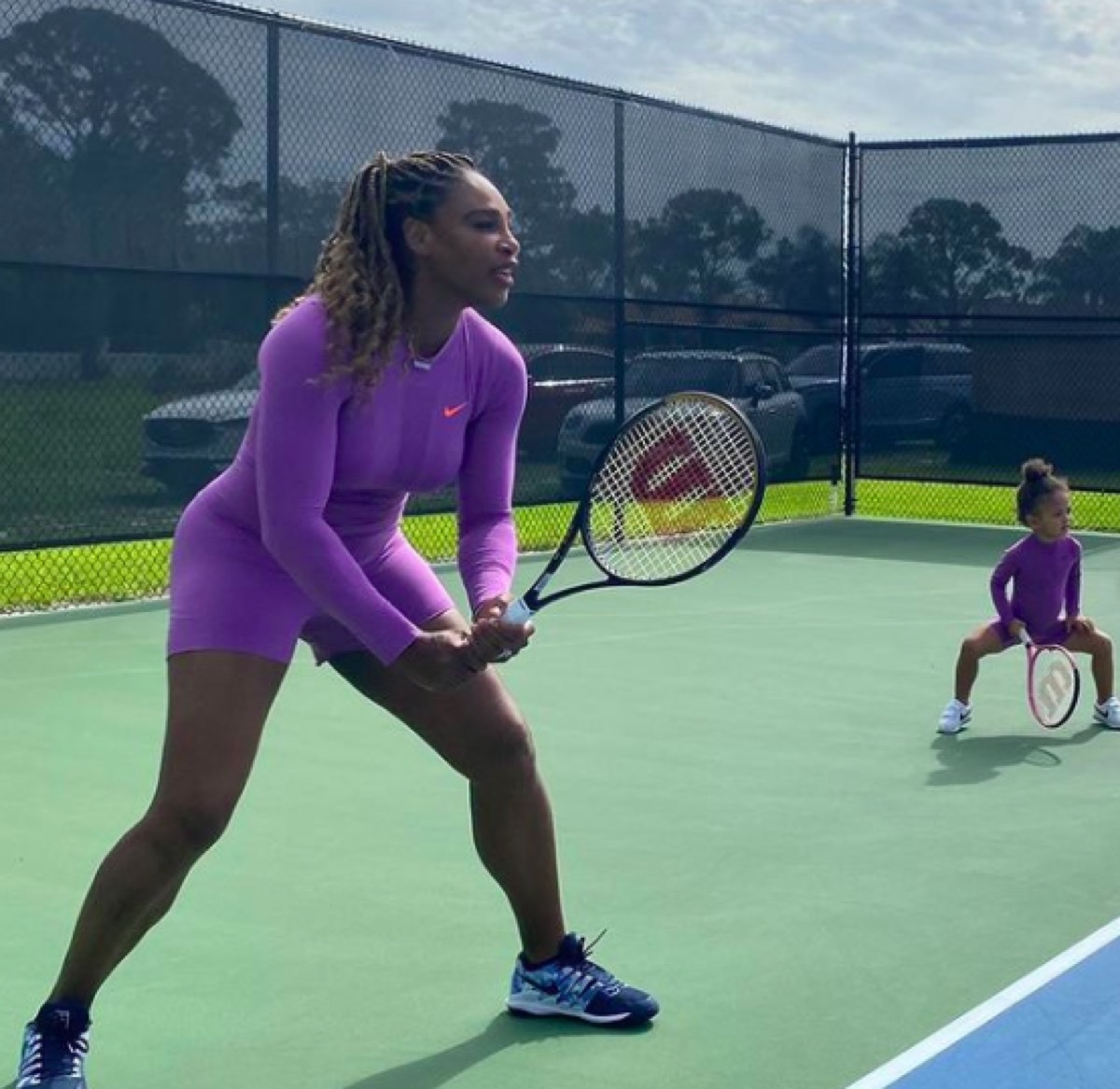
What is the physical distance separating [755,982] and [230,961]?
108cm

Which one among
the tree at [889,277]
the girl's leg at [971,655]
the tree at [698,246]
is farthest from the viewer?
the tree at [889,277]

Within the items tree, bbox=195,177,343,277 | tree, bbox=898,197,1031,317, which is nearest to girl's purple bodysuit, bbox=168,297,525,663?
tree, bbox=195,177,343,277

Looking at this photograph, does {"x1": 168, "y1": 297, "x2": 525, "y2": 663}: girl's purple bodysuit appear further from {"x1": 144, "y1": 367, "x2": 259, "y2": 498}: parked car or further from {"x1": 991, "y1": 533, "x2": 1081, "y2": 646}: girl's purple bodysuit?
{"x1": 144, "y1": 367, "x2": 259, "y2": 498}: parked car

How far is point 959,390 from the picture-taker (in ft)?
45.9

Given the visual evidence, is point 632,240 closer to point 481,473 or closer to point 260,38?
point 260,38

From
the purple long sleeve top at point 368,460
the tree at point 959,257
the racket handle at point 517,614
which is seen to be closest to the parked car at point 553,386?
the tree at point 959,257

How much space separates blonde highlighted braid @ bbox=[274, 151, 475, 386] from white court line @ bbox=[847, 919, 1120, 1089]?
1490 mm

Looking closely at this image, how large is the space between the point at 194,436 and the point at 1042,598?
4525 mm

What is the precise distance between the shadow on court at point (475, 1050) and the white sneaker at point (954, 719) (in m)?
3.05

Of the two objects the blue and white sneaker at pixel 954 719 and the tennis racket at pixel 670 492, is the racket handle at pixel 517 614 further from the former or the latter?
the blue and white sneaker at pixel 954 719

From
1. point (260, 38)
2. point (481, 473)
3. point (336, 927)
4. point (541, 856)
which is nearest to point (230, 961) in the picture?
point (336, 927)

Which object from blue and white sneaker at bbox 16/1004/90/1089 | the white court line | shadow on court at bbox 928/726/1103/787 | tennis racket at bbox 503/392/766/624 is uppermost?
tennis racket at bbox 503/392/766/624

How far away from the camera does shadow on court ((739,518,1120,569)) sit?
12156 millimetres

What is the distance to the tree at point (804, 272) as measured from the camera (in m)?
13.9
